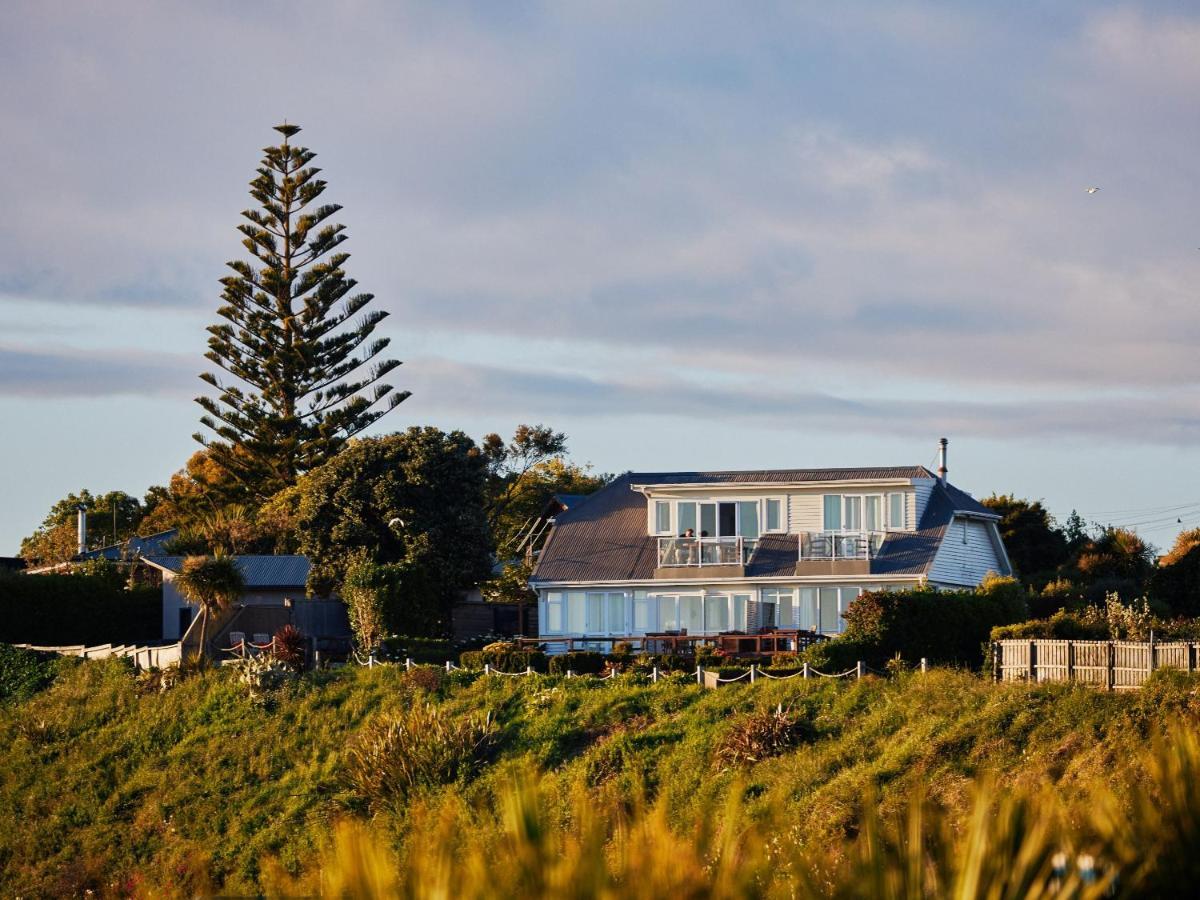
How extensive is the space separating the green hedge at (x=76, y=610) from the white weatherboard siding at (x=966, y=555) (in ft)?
75.5

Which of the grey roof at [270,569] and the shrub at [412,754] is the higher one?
the grey roof at [270,569]

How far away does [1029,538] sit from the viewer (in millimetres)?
53812

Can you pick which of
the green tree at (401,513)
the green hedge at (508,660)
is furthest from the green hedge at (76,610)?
the green hedge at (508,660)

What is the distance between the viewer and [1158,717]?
79.2 feet

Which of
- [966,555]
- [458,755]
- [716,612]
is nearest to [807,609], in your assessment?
[716,612]

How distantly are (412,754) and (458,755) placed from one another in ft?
2.70

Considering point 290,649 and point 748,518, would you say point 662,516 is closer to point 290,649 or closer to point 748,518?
point 748,518

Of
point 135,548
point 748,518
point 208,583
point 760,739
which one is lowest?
point 760,739

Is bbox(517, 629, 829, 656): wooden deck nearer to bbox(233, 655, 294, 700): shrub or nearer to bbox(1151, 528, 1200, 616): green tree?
bbox(233, 655, 294, 700): shrub

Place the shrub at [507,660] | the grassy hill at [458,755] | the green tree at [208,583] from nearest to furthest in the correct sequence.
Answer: the grassy hill at [458,755] → the shrub at [507,660] → the green tree at [208,583]

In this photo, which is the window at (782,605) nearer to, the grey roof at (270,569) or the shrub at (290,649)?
the shrub at (290,649)

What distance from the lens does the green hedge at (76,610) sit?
47375 millimetres

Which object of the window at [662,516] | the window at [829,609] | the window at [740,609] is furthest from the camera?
the window at [662,516]

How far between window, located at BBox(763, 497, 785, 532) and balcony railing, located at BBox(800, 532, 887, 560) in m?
1.10
